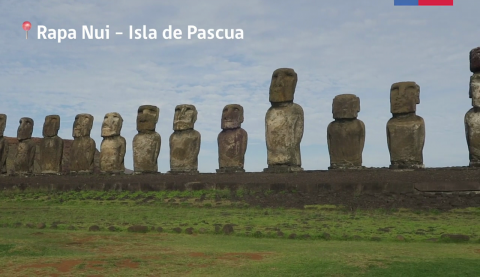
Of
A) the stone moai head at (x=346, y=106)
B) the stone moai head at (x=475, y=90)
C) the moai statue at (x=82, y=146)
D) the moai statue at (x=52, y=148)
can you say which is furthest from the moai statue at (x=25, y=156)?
the stone moai head at (x=475, y=90)

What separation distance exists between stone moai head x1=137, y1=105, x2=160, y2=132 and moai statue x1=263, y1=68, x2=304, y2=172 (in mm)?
4492

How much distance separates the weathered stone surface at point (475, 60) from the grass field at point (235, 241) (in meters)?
4.71

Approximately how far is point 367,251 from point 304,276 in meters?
1.72

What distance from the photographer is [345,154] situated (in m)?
15.6

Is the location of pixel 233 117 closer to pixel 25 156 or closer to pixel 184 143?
pixel 184 143

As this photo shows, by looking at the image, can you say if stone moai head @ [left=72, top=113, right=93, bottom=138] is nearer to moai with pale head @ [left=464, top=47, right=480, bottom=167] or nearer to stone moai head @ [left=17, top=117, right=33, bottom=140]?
stone moai head @ [left=17, top=117, right=33, bottom=140]

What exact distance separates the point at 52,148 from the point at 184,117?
620 cm

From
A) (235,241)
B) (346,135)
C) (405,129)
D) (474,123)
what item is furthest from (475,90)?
(235,241)

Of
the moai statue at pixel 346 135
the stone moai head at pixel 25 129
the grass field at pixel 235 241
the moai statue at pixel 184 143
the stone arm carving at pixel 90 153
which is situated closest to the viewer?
the grass field at pixel 235 241

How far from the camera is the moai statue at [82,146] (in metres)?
20.7

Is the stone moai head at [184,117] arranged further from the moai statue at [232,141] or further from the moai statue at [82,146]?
the moai statue at [82,146]

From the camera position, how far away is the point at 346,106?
51.5 ft

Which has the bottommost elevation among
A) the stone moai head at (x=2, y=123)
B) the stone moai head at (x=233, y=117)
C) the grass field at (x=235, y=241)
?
the grass field at (x=235, y=241)

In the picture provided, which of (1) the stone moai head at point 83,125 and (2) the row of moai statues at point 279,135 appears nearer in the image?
(2) the row of moai statues at point 279,135
